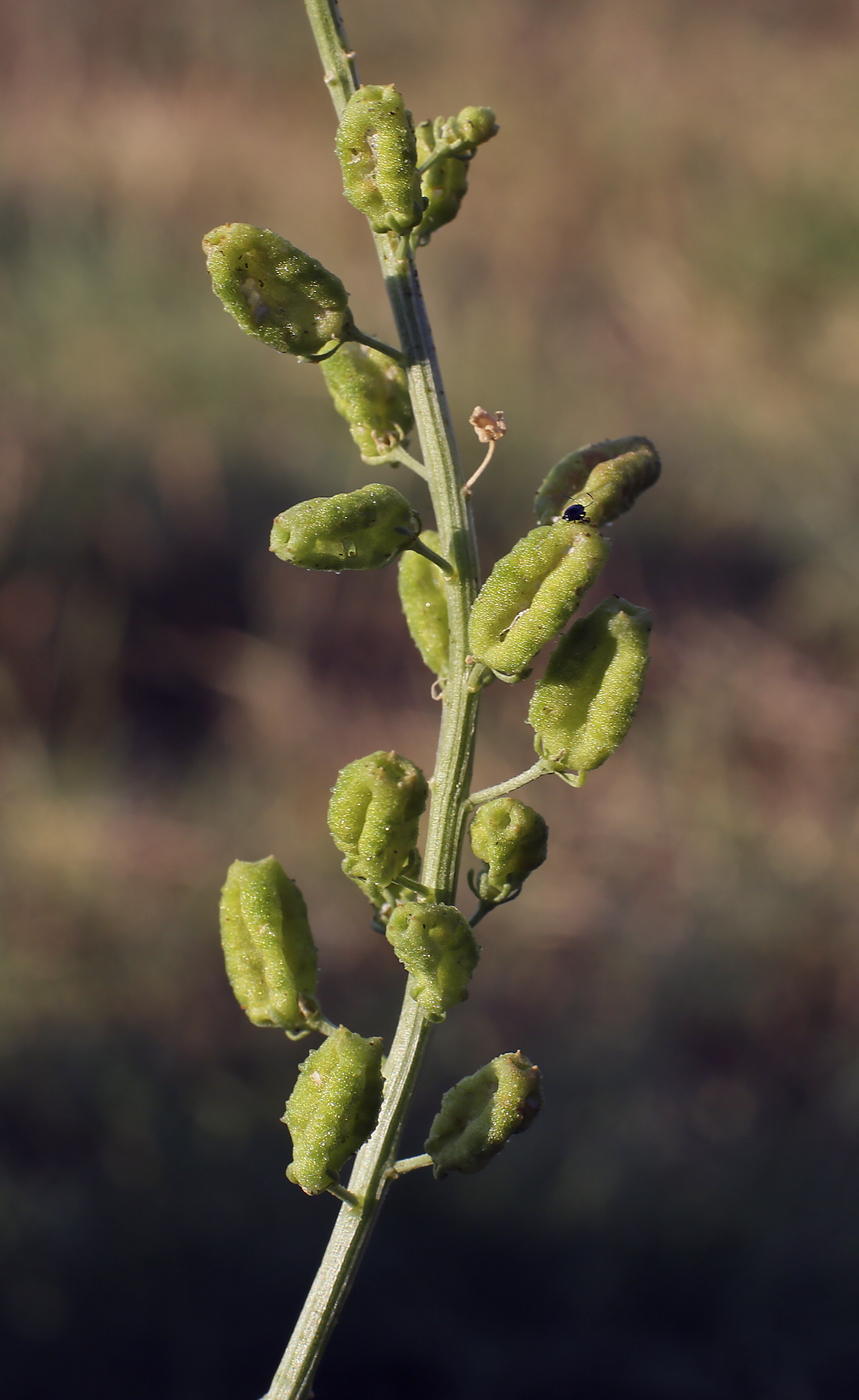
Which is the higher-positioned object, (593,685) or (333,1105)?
(593,685)

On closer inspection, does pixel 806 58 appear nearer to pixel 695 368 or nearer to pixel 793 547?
pixel 695 368

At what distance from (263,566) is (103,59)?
3286 mm

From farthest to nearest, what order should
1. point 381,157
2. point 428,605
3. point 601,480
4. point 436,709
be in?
point 436,709
point 428,605
point 601,480
point 381,157

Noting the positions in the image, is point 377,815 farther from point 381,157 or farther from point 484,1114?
point 381,157

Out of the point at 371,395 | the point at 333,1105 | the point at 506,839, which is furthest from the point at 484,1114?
the point at 371,395

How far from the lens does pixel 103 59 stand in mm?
6078

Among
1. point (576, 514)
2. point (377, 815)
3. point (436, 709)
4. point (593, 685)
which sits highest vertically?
point (436, 709)

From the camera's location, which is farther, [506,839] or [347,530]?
[506,839]

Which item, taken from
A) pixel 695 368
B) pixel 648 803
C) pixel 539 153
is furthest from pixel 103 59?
pixel 648 803

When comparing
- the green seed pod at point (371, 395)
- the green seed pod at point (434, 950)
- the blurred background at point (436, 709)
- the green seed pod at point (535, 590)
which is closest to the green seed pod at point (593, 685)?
the green seed pod at point (535, 590)

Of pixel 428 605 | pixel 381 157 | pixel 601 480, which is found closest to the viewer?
pixel 381 157

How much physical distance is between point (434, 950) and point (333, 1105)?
0.18 metres

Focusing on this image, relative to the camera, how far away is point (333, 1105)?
1047 mm

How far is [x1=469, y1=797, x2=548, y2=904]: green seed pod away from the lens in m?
1.13
